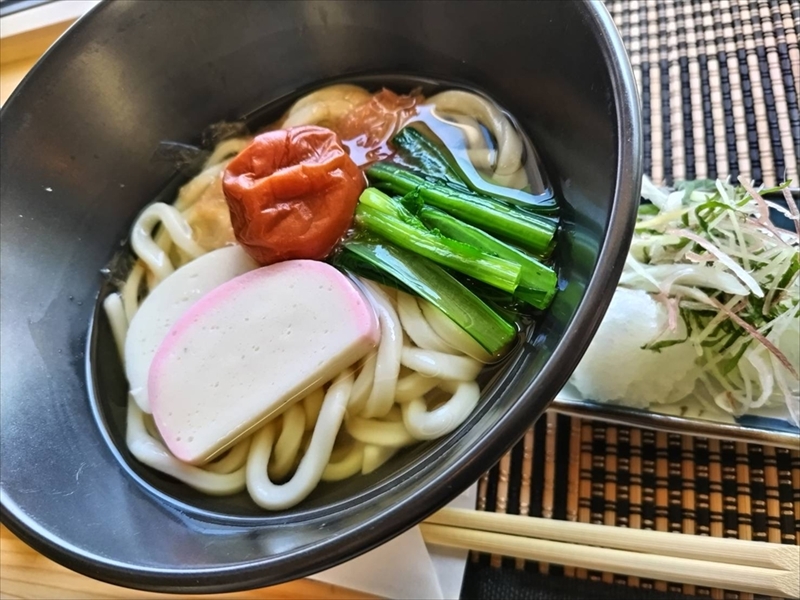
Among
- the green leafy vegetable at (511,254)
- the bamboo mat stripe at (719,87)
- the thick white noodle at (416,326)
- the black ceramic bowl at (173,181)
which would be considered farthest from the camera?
the bamboo mat stripe at (719,87)

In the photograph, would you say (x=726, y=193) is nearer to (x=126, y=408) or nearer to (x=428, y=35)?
(x=428, y=35)

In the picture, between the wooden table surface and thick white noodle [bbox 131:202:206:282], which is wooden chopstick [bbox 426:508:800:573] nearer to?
the wooden table surface

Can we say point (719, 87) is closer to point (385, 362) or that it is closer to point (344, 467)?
point (385, 362)

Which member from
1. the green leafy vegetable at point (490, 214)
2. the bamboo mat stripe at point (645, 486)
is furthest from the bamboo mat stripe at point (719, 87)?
the bamboo mat stripe at point (645, 486)

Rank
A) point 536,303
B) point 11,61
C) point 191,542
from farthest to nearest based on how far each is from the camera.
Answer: point 11,61, point 536,303, point 191,542

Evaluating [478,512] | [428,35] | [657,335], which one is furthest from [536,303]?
[428,35]

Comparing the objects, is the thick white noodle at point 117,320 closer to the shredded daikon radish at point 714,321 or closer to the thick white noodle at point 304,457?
the thick white noodle at point 304,457
